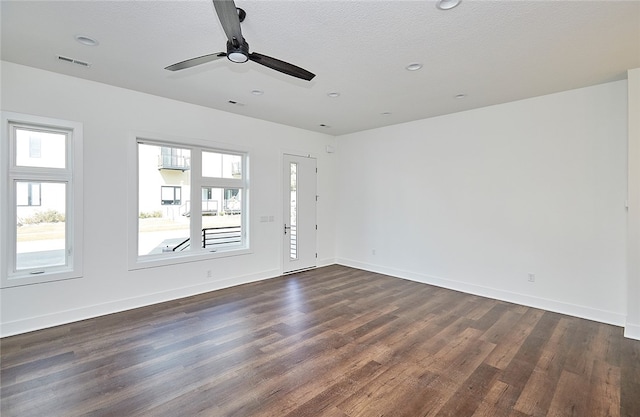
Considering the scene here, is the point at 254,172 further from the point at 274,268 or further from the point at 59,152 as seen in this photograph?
the point at 59,152

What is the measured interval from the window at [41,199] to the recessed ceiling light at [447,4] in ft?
13.6

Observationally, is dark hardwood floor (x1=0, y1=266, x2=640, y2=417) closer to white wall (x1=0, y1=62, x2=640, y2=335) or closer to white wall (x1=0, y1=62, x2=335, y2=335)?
white wall (x1=0, y1=62, x2=335, y2=335)

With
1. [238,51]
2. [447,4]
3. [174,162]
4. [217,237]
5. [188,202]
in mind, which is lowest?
[217,237]

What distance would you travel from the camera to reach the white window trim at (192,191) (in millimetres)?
4066

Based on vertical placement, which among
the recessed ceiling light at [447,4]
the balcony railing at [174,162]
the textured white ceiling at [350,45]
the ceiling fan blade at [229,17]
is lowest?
the balcony railing at [174,162]

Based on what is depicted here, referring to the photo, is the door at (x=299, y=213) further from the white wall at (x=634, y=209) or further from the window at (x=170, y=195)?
the white wall at (x=634, y=209)

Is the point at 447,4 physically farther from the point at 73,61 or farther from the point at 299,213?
the point at 299,213

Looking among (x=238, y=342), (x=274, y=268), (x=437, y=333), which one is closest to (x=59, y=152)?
(x=238, y=342)

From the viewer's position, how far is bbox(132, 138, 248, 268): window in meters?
4.33

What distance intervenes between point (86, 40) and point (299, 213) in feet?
13.9

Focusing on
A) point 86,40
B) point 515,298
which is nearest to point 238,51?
point 86,40

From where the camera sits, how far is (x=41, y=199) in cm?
352

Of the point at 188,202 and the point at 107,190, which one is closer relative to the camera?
the point at 107,190

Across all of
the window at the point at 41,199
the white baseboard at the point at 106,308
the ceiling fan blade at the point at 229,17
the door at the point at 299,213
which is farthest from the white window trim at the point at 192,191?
the ceiling fan blade at the point at 229,17
